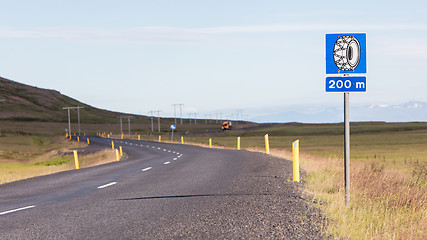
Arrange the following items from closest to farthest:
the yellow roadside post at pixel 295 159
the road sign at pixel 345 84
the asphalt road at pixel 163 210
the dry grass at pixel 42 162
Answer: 1. the asphalt road at pixel 163 210
2. the road sign at pixel 345 84
3. the yellow roadside post at pixel 295 159
4. the dry grass at pixel 42 162

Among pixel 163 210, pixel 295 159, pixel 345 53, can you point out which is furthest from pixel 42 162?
pixel 345 53

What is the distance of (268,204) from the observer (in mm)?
9398

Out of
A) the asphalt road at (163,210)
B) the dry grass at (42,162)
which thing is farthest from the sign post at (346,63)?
the dry grass at (42,162)

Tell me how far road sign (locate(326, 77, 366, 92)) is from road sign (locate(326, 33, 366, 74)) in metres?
0.14

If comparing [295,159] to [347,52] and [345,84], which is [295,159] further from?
[347,52]

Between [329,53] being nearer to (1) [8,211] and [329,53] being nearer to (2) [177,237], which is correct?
(2) [177,237]

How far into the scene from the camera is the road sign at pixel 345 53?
28.8 feet

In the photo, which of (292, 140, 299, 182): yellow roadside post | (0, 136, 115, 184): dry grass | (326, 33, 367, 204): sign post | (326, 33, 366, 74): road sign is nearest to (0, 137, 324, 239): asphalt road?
(292, 140, 299, 182): yellow roadside post

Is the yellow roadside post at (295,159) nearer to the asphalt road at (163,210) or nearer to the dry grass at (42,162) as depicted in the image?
the asphalt road at (163,210)

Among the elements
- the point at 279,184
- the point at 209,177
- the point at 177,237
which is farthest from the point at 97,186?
the point at 177,237

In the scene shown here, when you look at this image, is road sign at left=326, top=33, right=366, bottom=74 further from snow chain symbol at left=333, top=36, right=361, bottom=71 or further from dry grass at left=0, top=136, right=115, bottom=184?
dry grass at left=0, top=136, right=115, bottom=184

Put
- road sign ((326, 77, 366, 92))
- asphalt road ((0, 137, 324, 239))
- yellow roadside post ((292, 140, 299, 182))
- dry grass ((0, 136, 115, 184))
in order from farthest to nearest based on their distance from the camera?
1. dry grass ((0, 136, 115, 184))
2. yellow roadside post ((292, 140, 299, 182))
3. road sign ((326, 77, 366, 92))
4. asphalt road ((0, 137, 324, 239))

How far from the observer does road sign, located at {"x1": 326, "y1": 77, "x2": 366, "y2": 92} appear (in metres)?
8.70

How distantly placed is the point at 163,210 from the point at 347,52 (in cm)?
444
